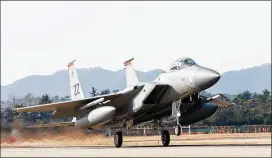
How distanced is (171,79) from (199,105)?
8.55 ft

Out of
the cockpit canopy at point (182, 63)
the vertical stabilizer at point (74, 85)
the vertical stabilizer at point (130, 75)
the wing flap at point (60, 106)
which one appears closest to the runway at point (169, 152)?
the cockpit canopy at point (182, 63)

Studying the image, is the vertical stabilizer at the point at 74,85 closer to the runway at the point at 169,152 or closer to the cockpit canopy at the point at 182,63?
the cockpit canopy at the point at 182,63

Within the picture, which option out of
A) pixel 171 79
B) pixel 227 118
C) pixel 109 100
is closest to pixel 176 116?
pixel 171 79

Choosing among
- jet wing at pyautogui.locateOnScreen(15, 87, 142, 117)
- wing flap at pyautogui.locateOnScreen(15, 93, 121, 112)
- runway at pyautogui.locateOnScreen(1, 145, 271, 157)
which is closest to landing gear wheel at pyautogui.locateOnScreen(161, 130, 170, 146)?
jet wing at pyautogui.locateOnScreen(15, 87, 142, 117)

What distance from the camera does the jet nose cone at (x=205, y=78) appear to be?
22.7m

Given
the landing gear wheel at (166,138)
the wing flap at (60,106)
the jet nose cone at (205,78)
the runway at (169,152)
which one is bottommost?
the runway at (169,152)

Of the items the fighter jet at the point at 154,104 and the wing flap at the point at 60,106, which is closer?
the fighter jet at the point at 154,104

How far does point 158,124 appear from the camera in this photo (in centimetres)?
2616

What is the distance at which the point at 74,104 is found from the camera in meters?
26.8

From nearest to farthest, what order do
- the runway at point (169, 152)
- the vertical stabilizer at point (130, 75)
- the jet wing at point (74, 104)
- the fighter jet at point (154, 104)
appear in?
the runway at point (169, 152), the fighter jet at point (154, 104), the jet wing at point (74, 104), the vertical stabilizer at point (130, 75)

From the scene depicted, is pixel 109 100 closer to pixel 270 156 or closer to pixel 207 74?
pixel 207 74

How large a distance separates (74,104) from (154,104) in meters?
4.38

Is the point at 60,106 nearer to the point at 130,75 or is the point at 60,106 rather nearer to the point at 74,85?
the point at 130,75

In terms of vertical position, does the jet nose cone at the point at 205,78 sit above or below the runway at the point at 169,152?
above
